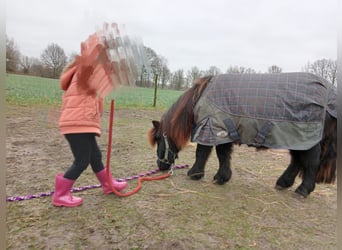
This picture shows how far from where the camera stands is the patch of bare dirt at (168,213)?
211cm

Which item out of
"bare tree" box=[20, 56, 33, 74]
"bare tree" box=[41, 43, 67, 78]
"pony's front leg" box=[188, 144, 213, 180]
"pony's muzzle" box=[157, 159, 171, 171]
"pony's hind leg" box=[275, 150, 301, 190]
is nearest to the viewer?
"pony's hind leg" box=[275, 150, 301, 190]

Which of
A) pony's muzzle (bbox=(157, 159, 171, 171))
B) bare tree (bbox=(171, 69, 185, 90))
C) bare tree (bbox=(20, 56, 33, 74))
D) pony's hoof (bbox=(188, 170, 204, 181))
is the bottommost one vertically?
pony's hoof (bbox=(188, 170, 204, 181))

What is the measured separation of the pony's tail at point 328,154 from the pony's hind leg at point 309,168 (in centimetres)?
12

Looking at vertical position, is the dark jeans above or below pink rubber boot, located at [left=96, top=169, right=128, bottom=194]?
above

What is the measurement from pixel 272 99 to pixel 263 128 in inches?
13.4

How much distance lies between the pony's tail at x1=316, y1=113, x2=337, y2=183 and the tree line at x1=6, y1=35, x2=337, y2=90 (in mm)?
517

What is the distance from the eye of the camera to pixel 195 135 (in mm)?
3227

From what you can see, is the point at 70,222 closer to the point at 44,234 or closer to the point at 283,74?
the point at 44,234

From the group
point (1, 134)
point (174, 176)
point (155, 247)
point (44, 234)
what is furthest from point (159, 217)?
point (1, 134)

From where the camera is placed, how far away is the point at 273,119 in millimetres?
2955

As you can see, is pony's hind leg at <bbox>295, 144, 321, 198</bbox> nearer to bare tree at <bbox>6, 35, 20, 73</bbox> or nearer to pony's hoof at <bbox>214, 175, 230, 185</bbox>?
pony's hoof at <bbox>214, 175, 230, 185</bbox>

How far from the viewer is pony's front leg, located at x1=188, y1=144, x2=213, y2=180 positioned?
344cm

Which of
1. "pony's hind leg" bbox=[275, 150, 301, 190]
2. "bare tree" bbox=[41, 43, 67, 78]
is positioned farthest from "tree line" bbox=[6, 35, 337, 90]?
"pony's hind leg" bbox=[275, 150, 301, 190]

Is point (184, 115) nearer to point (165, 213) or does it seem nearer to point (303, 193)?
point (165, 213)
